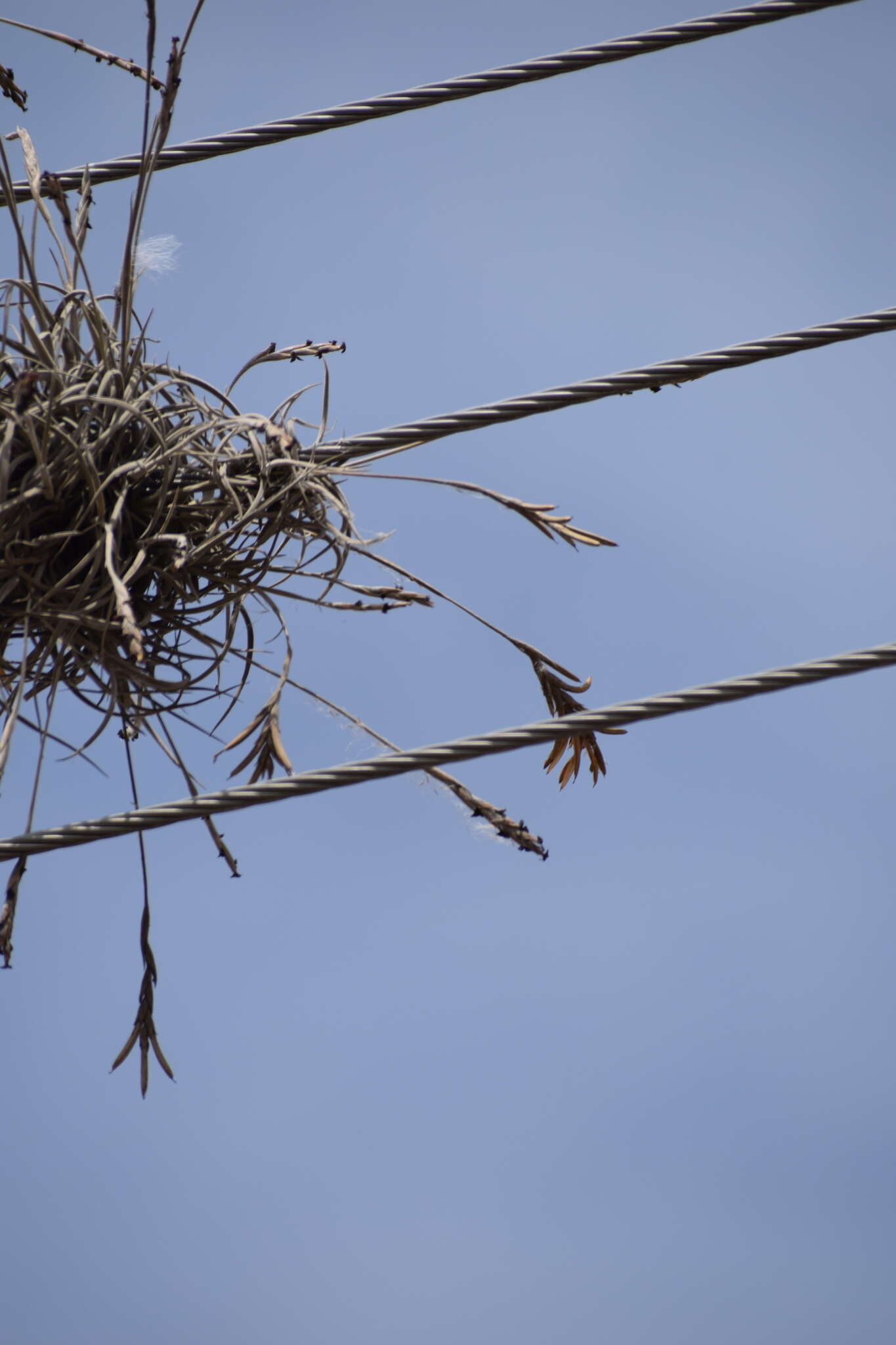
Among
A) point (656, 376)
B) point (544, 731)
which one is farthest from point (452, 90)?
point (544, 731)

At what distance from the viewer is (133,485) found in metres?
2.11

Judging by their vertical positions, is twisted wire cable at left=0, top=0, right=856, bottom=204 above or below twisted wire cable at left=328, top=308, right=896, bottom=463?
above

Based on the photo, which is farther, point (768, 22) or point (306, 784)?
point (768, 22)

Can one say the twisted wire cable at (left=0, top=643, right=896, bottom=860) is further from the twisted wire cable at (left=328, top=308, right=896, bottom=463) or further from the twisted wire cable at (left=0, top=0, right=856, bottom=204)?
the twisted wire cable at (left=0, top=0, right=856, bottom=204)

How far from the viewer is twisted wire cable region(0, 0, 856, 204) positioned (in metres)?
2.22

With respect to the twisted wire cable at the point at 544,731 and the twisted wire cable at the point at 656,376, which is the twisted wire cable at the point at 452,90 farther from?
the twisted wire cable at the point at 544,731

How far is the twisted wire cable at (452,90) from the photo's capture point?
7.29ft

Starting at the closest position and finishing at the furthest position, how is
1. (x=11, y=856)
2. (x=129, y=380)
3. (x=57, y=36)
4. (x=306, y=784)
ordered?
(x=306, y=784) → (x=11, y=856) → (x=129, y=380) → (x=57, y=36)

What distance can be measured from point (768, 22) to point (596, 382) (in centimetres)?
68

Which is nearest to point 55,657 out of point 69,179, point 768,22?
point 69,179

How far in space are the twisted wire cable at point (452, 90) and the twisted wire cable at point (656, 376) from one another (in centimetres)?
54

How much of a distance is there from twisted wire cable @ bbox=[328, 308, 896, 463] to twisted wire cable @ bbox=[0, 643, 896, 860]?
22.9 inches

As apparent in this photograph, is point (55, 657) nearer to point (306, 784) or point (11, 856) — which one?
point (11, 856)

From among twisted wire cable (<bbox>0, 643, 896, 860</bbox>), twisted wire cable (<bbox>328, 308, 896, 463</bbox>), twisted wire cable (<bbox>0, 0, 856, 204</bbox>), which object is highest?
twisted wire cable (<bbox>0, 0, 856, 204</bbox>)
